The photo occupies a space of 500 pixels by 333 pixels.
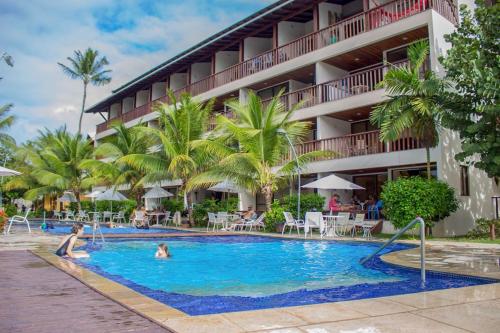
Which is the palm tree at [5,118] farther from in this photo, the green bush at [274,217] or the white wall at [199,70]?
the green bush at [274,217]

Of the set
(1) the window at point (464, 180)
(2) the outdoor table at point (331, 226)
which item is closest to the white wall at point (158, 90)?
(2) the outdoor table at point (331, 226)

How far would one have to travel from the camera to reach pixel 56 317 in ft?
14.4

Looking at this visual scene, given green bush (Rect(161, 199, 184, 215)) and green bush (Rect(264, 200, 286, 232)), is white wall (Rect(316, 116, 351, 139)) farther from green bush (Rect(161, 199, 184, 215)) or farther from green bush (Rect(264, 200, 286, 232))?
green bush (Rect(161, 199, 184, 215))

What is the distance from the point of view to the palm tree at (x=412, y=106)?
1416 centimetres

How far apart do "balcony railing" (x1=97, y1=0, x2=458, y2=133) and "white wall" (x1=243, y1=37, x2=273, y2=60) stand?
0.97 m

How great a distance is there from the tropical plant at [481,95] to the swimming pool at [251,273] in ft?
8.82

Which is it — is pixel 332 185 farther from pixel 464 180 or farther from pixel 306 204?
pixel 464 180

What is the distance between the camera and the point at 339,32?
20469 mm

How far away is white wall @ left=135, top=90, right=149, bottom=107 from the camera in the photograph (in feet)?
126

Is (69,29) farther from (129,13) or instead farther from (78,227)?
(78,227)

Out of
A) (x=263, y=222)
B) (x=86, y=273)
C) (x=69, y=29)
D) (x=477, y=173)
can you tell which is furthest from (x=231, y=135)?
(x=86, y=273)

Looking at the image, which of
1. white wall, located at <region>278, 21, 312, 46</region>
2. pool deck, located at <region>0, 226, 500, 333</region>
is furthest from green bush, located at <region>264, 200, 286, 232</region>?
pool deck, located at <region>0, 226, 500, 333</region>

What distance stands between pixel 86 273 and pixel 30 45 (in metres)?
13.5

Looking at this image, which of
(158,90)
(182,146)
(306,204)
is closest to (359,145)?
(306,204)
